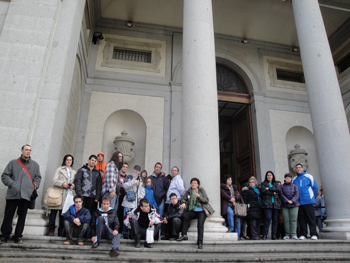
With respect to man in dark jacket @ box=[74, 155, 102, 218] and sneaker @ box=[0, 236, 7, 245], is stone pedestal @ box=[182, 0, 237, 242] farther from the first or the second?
sneaker @ box=[0, 236, 7, 245]

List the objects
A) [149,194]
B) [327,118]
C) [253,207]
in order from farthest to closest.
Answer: [327,118]
[253,207]
[149,194]

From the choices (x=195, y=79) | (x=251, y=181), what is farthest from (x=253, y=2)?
(x=251, y=181)

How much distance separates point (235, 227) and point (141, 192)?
2592 millimetres

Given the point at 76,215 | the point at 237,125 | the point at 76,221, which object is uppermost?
the point at 237,125

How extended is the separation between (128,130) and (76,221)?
7120 mm

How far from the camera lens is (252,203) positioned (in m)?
7.10

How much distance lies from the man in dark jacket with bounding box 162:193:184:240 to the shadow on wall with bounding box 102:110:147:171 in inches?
215

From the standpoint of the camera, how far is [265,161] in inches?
481

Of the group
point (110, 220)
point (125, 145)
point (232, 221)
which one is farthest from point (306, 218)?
point (125, 145)

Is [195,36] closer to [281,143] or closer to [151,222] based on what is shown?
[151,222]

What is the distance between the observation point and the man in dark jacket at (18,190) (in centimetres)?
490

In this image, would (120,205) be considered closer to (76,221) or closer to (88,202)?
(88,202)

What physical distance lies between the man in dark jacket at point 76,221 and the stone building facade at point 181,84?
4.08 ft

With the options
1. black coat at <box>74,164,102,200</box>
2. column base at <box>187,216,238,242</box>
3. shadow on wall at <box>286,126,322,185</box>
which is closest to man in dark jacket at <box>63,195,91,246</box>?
black coat at <box>74,164,102,200</box>
